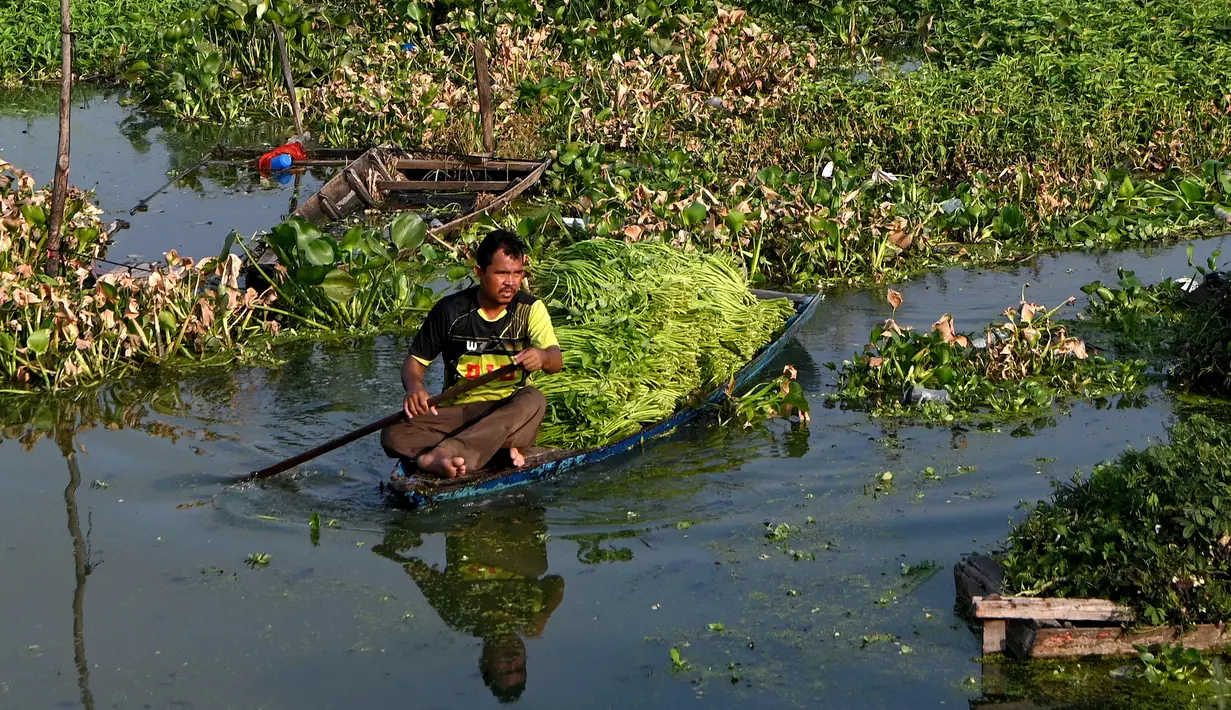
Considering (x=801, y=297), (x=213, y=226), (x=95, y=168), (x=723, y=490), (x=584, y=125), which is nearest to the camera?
(x=723, y=490)

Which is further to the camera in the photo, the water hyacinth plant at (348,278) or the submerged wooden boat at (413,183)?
the submerged wooden boat at (413,183)

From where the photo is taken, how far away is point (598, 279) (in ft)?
25.0

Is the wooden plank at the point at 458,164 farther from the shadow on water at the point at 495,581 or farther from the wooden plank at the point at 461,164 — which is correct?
the shadow on water at the point at 495,581

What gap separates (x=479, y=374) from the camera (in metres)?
6.57

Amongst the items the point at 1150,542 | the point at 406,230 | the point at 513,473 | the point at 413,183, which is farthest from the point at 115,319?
the point at 1150,542

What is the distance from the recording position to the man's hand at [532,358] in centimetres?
624

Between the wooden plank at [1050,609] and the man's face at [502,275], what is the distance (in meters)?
2.48

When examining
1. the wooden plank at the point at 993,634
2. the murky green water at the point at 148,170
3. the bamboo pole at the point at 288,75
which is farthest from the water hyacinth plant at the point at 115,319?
the wooden plank at the point at 993,634

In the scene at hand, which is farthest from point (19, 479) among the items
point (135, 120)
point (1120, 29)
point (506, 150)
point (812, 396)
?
point (1120, 29)

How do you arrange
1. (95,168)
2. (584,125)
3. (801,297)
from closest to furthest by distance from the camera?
(801,297) → (584,125) → (95,168)

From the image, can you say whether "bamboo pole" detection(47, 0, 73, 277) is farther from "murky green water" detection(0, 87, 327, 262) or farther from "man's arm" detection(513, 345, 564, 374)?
"man's arm" detection(513, 345, 564, 374)

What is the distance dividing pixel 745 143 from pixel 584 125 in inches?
60.2

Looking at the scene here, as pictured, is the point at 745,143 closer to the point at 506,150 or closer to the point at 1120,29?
the point at 506,150

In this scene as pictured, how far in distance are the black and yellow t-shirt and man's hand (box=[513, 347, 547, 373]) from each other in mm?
120
